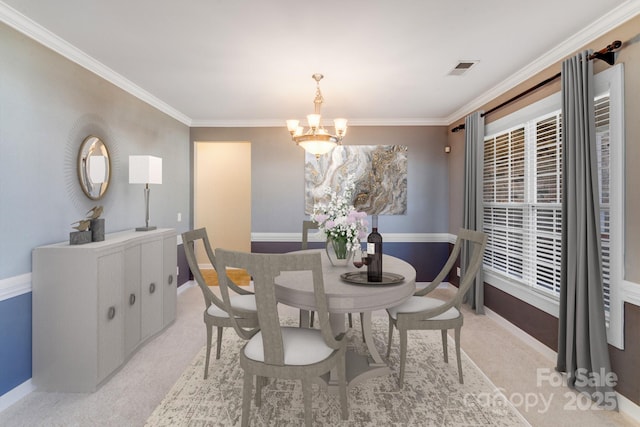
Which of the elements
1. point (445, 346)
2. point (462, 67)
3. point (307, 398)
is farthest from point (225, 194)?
point (307, 398)

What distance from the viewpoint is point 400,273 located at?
2342 mm

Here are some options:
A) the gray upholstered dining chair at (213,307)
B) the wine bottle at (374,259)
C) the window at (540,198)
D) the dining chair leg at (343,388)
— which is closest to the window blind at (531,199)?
the window at (540,198)

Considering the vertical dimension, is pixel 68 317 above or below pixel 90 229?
below

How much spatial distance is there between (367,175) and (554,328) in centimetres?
293

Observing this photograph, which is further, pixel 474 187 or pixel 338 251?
pixel 474 187

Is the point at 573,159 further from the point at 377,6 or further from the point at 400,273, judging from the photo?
the point at 377,6

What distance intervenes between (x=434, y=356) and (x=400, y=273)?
1.01 m

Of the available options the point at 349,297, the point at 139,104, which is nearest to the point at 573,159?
the point at 349,297

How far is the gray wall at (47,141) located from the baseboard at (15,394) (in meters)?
0.77

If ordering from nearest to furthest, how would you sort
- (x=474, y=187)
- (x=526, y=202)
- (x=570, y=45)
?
(x=570, y=45)
(x=526, y=202)
(x=474, y=187)

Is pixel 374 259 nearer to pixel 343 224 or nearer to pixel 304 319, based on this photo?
pixel 343 224

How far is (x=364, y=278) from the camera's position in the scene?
84.7 inches

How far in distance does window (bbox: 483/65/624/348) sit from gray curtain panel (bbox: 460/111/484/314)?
11 centimetres

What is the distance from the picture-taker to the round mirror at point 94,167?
2.81 metres
